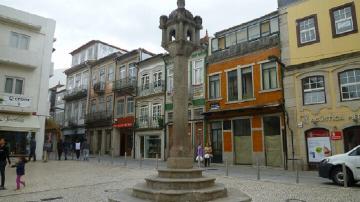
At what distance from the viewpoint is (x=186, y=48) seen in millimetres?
9375

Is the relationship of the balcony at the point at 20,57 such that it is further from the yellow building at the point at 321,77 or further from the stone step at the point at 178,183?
the stone step at the point at 178,183

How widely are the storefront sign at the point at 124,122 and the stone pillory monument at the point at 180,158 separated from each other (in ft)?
72.9

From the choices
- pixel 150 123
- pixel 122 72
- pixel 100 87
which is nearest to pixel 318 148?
pixel 150 123

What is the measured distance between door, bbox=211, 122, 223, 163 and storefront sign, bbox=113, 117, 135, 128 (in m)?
10.4

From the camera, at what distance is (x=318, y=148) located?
1766 cm

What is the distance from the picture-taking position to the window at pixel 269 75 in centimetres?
2056

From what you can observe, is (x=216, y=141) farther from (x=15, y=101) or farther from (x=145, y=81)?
(x=15, y=101)

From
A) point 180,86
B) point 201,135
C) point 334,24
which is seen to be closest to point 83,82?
point 201,135

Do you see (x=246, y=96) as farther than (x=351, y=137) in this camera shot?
Yes

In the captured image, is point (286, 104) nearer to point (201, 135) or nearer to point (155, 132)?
point (201, 135)

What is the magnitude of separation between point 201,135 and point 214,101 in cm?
303

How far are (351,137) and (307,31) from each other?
699 centimetres

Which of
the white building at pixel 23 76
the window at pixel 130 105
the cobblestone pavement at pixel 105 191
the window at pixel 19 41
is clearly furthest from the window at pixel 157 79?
the cobblestone pavement at pixel 105 191

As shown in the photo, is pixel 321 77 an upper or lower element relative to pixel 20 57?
lower
